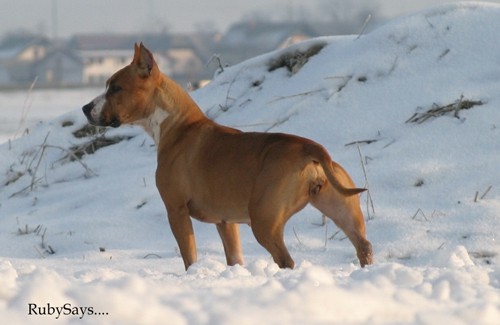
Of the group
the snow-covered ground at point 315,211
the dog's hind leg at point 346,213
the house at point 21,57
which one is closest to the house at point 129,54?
the house at point 21,57

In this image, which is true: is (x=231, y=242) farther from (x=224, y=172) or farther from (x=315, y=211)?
(x=315, y=211)

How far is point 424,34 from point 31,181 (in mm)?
3964

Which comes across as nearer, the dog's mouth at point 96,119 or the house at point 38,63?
the dog's mouth at point 96,119

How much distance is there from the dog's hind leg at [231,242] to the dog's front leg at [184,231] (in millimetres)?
215

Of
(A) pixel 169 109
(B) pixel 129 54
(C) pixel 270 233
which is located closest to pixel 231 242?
(C) pixel 270 233

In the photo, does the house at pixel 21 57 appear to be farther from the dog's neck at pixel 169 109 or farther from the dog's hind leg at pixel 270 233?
the dog's hind leg at pixel 270 233

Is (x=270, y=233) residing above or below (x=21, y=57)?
above

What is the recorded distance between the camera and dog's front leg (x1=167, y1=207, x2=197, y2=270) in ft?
22.2

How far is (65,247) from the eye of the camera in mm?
8289

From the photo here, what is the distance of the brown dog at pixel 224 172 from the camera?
6.10m

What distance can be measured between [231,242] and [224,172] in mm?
539

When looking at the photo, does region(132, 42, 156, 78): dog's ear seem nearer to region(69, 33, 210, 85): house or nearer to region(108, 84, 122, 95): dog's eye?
region(108, 84, 122, 95): dog's eye

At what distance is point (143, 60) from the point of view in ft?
23.6

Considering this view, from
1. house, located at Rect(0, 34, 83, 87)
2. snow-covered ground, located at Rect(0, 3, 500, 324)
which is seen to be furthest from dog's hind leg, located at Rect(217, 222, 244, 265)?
house, located at Rect(0, 34, 83, 87)
